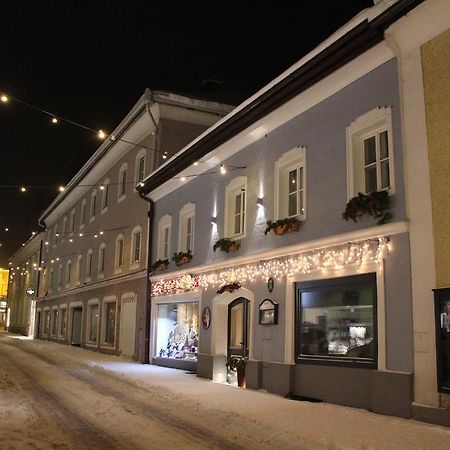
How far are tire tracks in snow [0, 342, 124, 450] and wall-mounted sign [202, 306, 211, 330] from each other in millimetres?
4856

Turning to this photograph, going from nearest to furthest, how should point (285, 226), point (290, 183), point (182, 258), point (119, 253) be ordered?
1. point (285, 226)
2. point (290, 183)
3. point (182, 258)
4. point (119, 253)

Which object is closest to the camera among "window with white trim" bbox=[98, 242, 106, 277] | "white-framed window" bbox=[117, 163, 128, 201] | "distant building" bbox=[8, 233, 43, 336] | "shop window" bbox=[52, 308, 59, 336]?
"white-framed window" bbox=[117, 163, 128, 201]

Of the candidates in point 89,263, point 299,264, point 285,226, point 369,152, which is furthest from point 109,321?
point 369,152

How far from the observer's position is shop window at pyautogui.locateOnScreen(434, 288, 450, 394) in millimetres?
7777

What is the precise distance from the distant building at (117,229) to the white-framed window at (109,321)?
0.04 m

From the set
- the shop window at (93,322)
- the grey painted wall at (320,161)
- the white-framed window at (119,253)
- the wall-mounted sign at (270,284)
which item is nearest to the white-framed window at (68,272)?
the shop window at (93,322)

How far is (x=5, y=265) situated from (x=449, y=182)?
88017 millimetres

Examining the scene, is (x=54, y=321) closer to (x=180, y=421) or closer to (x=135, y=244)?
(x=135, y=244)

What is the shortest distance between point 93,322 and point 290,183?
57.6 feet

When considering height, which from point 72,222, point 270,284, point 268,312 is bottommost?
point 268,312

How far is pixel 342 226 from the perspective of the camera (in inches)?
412

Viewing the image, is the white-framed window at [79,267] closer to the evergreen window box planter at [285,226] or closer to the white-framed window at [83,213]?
the white-framed window at [83,213]

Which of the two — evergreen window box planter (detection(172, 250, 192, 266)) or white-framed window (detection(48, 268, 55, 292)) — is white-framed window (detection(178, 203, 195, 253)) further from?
white-framed window (detection(48, 268, 55, 292))

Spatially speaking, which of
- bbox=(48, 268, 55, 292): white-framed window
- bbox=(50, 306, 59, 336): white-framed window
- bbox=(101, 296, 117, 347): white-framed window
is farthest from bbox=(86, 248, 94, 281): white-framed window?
bbox=(48, 268, 55, 292): white-framed window
